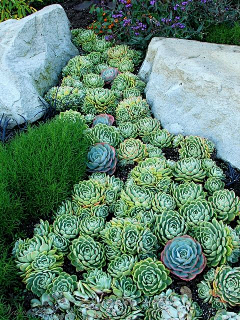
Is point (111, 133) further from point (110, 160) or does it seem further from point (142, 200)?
point (142, 200)

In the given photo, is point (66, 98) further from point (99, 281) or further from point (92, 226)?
point (99, 281)

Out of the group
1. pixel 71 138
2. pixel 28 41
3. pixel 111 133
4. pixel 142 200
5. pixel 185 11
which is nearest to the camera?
pixel 142 200

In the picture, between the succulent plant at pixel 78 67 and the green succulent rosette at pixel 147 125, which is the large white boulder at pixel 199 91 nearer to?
the green succulent rosette at pixel 147 125

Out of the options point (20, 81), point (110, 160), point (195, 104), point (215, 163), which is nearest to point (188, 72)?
point (195, 104)

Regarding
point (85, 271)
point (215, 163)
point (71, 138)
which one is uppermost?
point (71, 138)

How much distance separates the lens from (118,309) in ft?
6.12

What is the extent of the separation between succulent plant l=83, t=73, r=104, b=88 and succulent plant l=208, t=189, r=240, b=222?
1606 millimetres

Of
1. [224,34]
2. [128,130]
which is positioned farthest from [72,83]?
[224,34]

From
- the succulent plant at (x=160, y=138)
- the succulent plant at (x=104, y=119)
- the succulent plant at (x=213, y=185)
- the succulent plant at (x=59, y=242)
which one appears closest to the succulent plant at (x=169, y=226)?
the succulent plant at (x=213, y=185)

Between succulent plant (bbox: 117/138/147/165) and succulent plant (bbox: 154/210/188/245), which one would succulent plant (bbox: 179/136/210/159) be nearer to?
succulent plant (bbox: 117/138/147/165)

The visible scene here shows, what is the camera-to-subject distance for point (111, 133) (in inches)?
111

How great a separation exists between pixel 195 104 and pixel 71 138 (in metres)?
1.04

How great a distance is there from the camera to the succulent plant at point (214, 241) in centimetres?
205

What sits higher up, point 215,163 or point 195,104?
point 195,104
